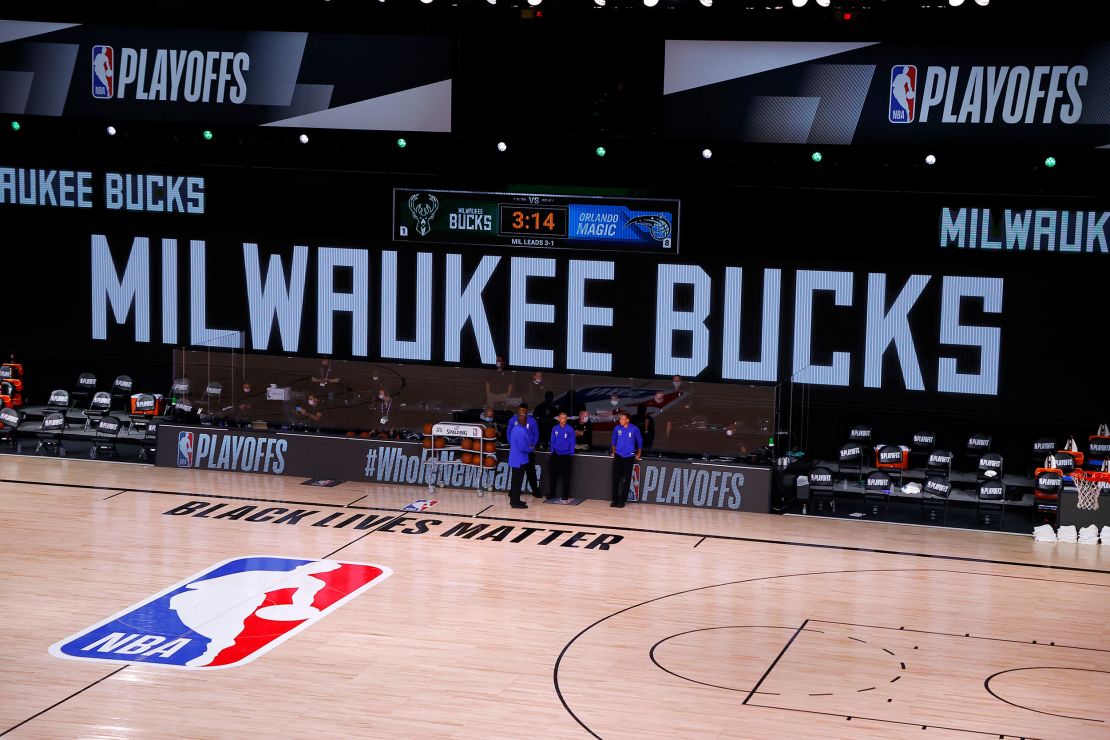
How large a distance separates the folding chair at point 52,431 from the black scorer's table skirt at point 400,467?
7.75ft

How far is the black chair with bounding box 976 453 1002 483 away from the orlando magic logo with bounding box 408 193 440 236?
10.6m

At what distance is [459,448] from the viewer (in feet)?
77.4

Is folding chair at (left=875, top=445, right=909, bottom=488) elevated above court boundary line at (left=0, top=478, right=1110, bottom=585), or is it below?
above

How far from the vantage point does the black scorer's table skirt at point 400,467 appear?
23.0 metres

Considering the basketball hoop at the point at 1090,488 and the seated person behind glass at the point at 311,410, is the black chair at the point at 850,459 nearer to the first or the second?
the basketball hoop at the point at 1090,488

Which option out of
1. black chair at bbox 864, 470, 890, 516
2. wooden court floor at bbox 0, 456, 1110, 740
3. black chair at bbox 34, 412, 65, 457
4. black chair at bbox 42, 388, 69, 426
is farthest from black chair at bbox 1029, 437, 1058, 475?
black chair at bbox 42, 388, 69, 426

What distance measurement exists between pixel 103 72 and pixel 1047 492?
715 inches

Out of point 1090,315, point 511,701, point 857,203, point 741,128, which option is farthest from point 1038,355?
point 511,701

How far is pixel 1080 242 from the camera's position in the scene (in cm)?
2292

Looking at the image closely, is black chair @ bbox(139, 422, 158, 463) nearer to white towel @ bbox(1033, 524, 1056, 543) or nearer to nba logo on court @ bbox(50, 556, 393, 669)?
nba logo on court @ bbox(50, 556, 393, 669)

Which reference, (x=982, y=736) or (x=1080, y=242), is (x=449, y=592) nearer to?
(x=982, y=736)

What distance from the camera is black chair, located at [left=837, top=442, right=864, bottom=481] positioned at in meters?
23.7

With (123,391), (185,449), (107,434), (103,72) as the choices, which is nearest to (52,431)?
(107,434)

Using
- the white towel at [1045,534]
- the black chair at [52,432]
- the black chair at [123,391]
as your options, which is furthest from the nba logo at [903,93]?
the black chair at [52,432]
